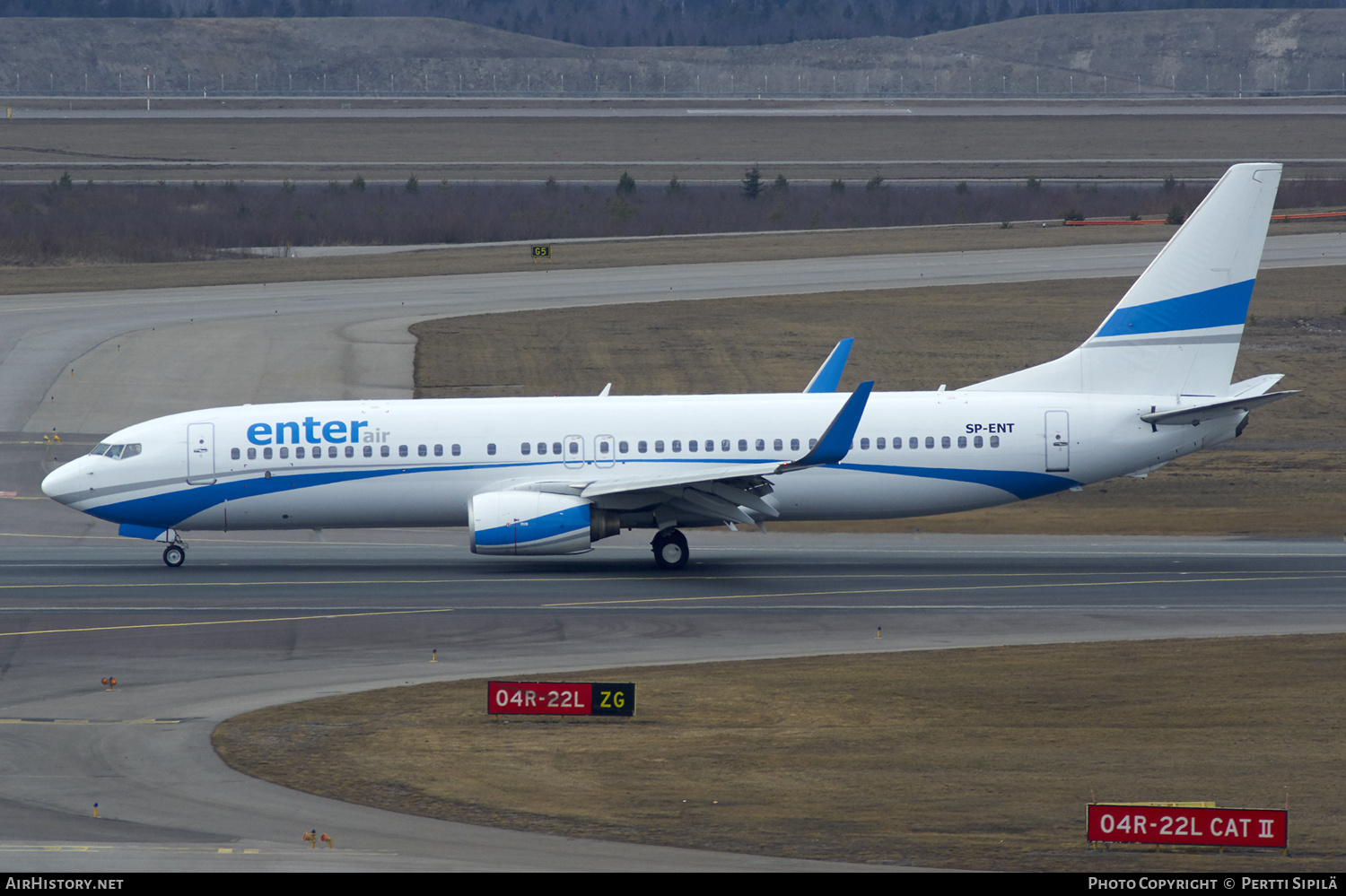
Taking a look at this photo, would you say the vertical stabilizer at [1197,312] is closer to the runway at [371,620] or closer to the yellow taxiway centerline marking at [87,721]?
the runway at [371,620]

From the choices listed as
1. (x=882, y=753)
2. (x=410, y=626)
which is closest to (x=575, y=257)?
(x=410, y=626)

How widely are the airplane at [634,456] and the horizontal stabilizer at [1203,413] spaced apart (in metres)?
0.06

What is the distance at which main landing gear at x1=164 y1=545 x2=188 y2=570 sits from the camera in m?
38.9

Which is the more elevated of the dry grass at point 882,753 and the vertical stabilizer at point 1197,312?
the vertical stabilizer at point 1197,312

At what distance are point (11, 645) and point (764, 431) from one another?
17.0 meters

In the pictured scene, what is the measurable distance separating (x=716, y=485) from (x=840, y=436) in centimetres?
325

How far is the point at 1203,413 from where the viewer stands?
3688 cm

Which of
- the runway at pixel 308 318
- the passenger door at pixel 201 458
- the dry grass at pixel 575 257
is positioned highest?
the dry grass at pixel 575 257

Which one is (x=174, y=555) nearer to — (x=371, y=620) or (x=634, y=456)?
(x=371, y=620)

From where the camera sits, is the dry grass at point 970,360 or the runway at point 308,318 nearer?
the dry grass at point 970,360

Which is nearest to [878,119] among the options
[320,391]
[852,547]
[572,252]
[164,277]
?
[572,252]

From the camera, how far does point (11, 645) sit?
29375mm

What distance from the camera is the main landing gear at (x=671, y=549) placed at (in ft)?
124

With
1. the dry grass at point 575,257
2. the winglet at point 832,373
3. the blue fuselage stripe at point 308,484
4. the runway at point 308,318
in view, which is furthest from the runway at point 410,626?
the dry grass at point 575,257
